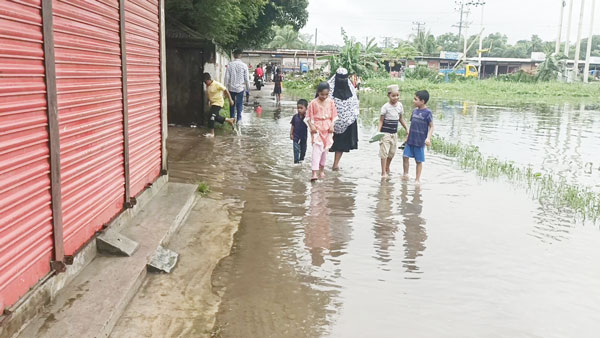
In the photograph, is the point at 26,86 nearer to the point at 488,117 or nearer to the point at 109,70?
the point at 109,70

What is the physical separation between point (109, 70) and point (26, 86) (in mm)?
1613

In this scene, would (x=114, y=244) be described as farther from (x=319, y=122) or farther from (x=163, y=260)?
(x=319, y=122)

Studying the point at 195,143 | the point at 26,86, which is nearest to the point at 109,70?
the point at 26,86

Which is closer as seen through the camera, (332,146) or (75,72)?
(75,72)

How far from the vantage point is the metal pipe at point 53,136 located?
11.5ft

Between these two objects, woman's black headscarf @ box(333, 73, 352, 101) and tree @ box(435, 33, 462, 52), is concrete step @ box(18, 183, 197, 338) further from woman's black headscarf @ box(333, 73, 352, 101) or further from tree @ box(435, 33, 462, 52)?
tree @ box(435, 33, 462, 52)

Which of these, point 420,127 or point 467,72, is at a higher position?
point 467,72

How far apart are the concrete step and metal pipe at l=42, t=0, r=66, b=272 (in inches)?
10.6

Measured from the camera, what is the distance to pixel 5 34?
301 cm

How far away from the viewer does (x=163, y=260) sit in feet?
15.6

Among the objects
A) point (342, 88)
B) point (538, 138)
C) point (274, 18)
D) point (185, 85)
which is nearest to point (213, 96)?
point (185, 85)

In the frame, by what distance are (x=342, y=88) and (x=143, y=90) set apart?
4.13 meters

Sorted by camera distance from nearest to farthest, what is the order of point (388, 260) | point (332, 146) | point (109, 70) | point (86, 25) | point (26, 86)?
point (26, 86) → point (86, 25) → point (109, 70) → point (388, 260) → point (332, 146)

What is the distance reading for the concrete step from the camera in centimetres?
326
